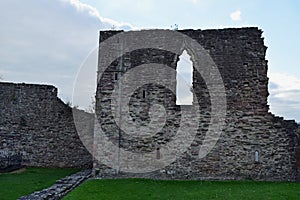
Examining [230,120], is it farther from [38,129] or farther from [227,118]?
[38,129]

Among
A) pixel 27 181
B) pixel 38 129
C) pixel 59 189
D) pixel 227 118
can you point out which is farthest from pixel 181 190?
pixel 38 129

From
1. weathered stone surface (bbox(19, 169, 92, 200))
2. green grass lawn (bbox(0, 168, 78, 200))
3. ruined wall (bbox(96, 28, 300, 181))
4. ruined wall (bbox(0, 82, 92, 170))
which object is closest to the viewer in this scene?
weathered stone surface (bbox(19, 169, 92, 200))

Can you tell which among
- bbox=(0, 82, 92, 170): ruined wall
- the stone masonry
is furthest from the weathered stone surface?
bbox=(0, 82, 92, 170): ruined wall

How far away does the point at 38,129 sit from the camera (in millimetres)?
18078

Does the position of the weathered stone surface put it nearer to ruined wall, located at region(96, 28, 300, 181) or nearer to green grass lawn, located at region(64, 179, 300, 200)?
green grass lawn, located at region(64, 179, 300, 200)

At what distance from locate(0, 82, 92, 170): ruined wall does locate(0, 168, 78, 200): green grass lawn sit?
31.7 inches

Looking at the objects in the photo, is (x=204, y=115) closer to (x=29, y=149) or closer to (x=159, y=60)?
(x=159, y=60)

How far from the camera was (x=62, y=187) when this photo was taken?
39.8ft

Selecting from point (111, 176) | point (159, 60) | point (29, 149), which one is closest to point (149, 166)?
point (111, 176)

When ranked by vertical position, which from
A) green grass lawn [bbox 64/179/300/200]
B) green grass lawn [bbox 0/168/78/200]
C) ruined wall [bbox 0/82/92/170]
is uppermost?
ruined wall [bbox 0/82/92/170]

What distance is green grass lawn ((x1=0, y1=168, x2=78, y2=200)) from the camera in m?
11.8

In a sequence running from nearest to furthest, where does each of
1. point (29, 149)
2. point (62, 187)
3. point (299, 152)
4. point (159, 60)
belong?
point (62, 187)
point (299, 152)
point (159, 60)
point (29, 149)

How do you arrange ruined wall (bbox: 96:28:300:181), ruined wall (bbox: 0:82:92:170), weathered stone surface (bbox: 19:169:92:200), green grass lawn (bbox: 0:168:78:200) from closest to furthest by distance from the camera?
weathered stone surface (bbox: 19:169:92:200) < green grass lawn (bbox: 0:168:78:200) < ruined wall (bbox: 96:28:300:181) < ruined wall (bbox: 0:82:92:170)

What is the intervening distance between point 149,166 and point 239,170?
358 centimetres
